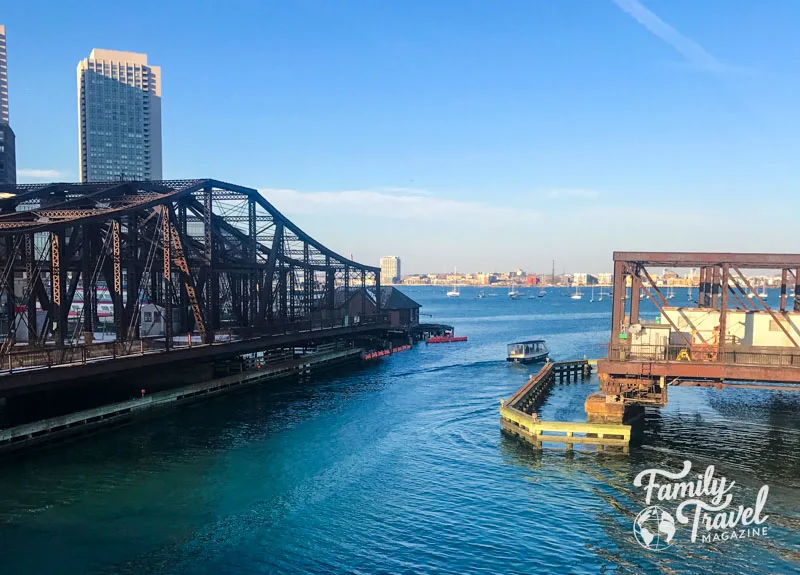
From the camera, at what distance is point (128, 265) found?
174 feet

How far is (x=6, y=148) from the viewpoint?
18175 centimetres

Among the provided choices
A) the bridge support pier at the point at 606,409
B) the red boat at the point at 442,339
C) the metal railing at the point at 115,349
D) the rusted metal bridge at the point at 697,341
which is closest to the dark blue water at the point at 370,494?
the bridge support pier at the point at 606,409

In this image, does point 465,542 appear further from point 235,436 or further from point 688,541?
point 235,436

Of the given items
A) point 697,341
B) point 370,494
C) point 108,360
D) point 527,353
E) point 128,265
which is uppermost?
point 128,265

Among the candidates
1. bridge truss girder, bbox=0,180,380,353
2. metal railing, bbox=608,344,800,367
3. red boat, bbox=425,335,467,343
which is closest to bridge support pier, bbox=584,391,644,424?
metal railing, bbox=608,344,800,367

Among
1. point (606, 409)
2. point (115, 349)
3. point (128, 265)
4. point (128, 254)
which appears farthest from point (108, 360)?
point (606, 409)

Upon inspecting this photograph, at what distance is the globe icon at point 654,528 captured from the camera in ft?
80.0

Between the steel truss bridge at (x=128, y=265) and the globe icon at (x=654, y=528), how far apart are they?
31.1 m

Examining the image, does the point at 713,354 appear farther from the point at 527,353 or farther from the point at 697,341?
the point at 527,353

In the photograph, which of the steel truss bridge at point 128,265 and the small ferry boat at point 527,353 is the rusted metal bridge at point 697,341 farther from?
the small ferry boat at point 527,353

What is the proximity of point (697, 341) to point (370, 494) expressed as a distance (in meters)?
24.2

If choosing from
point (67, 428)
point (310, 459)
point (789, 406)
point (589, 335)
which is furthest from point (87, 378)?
point (589, 335)

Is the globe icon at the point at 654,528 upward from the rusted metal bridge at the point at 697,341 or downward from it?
downward

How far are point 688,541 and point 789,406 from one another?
32.1 metres
